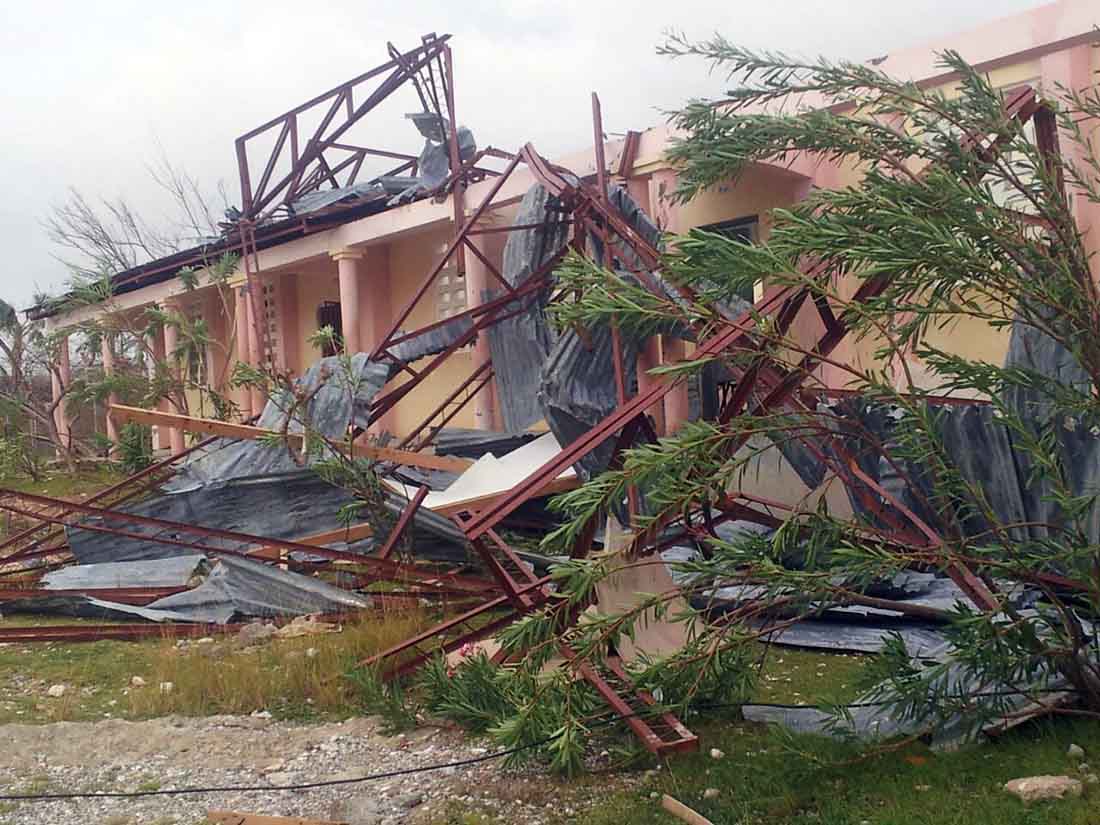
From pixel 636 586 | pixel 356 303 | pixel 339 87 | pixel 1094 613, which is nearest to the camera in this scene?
pixel 1094 613

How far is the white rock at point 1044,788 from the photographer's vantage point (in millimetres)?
3010

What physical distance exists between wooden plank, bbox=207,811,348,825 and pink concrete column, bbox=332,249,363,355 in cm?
932

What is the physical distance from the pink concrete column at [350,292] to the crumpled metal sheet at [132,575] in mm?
5161

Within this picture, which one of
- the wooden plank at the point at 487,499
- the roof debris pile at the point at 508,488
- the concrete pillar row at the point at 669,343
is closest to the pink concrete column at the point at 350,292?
the roof debris pile at the point at 508,488

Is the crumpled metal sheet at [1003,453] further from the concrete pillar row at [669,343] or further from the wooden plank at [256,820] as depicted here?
the wooden plank at [256,820]

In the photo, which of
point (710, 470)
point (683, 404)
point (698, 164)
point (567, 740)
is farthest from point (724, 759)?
point (683, 404)

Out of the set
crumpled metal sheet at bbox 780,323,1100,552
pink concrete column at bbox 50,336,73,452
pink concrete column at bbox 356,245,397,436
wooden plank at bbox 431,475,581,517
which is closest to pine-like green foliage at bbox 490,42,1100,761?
crumpled metal sheet at bbox 780,323,1100,552

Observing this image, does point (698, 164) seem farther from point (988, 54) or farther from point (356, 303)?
point (356, 303)

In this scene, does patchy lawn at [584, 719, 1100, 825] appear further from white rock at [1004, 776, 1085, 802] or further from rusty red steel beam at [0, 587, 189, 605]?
rusty red steel beam at [0, 587, 189, 605]

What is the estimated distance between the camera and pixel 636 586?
4391 mm

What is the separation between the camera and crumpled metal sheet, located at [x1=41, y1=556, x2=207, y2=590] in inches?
294

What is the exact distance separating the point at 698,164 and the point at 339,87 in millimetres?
8872

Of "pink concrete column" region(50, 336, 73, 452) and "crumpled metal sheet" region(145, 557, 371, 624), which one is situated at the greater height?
"pink concrete column" region(50, 336, 73, 452)

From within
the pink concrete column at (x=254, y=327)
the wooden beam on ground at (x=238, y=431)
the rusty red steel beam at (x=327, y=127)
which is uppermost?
the rusty red steel beam at (x=327, y=127)
